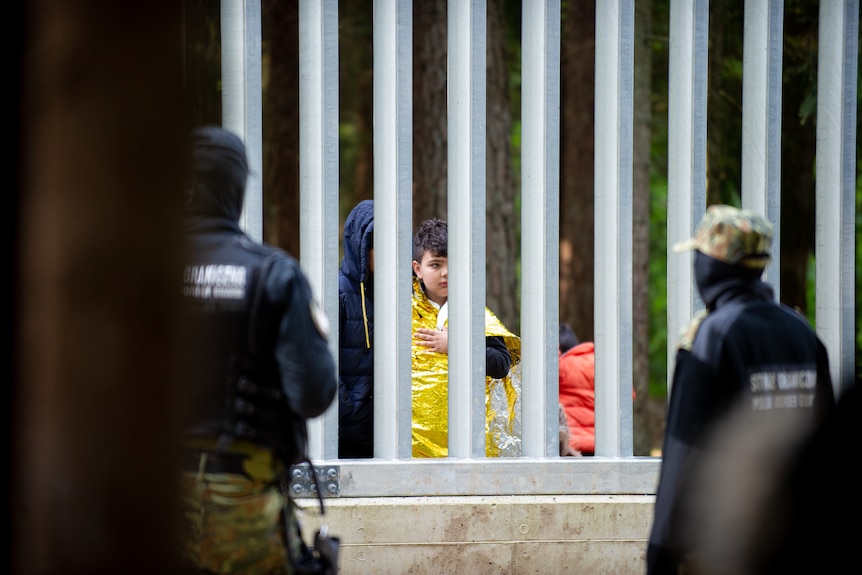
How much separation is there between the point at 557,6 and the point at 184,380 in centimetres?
386

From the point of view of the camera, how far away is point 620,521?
5223mm

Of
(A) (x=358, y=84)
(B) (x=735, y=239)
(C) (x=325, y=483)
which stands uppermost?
(A) (x=358, y=84)

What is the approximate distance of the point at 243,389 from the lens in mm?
2977

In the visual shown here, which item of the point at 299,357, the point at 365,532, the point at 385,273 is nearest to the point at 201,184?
the point at 299,357

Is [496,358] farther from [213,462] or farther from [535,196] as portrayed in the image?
[213,462]

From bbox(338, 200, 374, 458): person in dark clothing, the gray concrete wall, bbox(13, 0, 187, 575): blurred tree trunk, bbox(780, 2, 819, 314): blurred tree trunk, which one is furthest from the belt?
bbox(780, 2, 819, 314): blurred tree trunk

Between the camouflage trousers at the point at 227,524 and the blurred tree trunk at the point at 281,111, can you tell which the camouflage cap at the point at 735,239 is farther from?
the blurred tree trunk at the point at 281,111

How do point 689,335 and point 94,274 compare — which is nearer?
point 94,274

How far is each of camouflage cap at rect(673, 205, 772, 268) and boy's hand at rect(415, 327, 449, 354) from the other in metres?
1.85

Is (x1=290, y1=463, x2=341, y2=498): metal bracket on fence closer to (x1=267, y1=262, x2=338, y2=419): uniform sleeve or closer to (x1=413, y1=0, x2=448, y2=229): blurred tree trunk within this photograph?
(x1=267, y1=262, x2=338, y2=419): uniform sleeve

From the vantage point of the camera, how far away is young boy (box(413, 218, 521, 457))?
5.34m

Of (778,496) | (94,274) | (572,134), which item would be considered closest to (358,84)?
(572,134)

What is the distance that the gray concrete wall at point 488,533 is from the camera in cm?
504

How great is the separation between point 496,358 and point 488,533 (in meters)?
0.80
